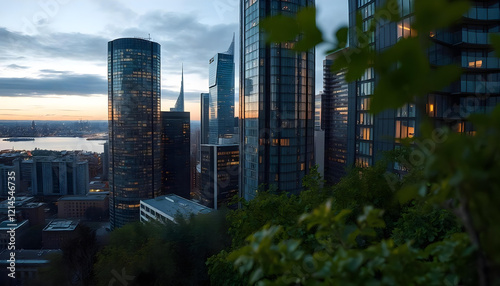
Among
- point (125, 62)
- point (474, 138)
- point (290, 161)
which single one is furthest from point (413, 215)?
point (125, 62)

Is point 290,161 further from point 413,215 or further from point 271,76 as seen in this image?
point 413,215

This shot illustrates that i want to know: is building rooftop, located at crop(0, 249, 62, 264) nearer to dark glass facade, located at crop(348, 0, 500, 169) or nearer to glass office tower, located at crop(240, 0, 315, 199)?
glass office tower, located at crop(240, 0, 315, 199)

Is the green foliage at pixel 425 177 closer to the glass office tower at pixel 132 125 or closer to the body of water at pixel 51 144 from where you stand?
the body of water at pixel 51 144

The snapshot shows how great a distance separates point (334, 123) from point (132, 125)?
226 feet

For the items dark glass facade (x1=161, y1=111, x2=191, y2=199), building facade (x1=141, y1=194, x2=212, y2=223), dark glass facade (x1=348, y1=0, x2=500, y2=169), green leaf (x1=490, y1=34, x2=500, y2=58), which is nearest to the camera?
green leaf (x1=490, y1=34, x2=500, y2=58)

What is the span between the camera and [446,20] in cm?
96

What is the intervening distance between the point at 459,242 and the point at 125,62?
99.6 m

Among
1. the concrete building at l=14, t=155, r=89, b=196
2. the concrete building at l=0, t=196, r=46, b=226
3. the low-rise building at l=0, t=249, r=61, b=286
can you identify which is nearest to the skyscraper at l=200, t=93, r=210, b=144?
the concrete building at l=14, t=155, r=89, b=196

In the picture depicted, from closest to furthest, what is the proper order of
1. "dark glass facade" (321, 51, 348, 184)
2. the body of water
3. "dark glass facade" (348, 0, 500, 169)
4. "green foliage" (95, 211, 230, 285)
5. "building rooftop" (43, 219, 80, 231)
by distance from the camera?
"green foliage" (95, 211, 230, 285) < "dark glass facade" (348, 0, 500, 169) < "building rooftop" (43, 219, 80, 231) < the body of water < "dark glass facade" (321, 51, 348, 184)

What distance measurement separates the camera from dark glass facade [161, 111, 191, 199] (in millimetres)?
100125

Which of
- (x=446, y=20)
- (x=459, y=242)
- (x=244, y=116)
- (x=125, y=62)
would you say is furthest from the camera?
(x=125, y=62)

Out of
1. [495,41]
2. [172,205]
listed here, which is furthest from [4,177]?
[495,41]

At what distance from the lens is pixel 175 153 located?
10288 cm

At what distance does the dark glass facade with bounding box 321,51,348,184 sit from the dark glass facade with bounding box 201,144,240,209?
31805 millimetres
